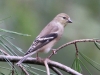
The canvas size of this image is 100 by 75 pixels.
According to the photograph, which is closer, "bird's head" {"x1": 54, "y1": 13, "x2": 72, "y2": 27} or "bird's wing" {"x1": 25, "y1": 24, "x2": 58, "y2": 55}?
"bird's wing" {"x1": 25, "y1": 24, "x2": 58, "y2": 55}

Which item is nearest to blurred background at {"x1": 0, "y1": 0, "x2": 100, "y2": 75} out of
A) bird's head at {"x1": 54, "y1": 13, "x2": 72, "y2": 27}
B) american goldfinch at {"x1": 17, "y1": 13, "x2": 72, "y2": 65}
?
bird's head at {"x1": 54, "y1": 13, "x2": 72, "y2": 27}

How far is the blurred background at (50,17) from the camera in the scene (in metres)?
6.24

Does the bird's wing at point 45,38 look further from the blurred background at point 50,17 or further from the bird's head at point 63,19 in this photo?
the blurred background at point 50,17

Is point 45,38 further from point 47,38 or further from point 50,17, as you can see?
point 50,17

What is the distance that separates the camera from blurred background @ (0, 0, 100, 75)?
20.5 ft

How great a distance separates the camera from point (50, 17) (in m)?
7.32

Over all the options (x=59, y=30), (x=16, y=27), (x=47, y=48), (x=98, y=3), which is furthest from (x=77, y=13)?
(x=47, y=48)

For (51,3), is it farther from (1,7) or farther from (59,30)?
(59,30)

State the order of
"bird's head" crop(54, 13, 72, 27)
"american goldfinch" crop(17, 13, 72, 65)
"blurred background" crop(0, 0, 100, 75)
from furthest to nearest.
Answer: "blurred background" crop(0, 0, 100, 75) → "bird's head" crop(54, 13, 72, 27) → "american goldfinch" crop(17, 13, 72, 65)

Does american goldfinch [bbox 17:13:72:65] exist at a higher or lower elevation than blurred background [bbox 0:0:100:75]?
lower

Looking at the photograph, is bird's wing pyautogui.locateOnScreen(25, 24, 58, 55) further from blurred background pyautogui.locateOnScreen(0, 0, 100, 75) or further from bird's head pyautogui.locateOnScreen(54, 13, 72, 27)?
blurred background pyautogui.locateOnScreen(0, 0, 100, 75)

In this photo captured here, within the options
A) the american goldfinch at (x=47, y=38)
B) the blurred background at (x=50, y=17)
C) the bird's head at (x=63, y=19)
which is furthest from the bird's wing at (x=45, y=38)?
the blurred background at (x=50, y=17)

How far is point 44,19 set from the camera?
7.23 m

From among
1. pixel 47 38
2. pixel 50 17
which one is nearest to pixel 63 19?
pixel 47 38
